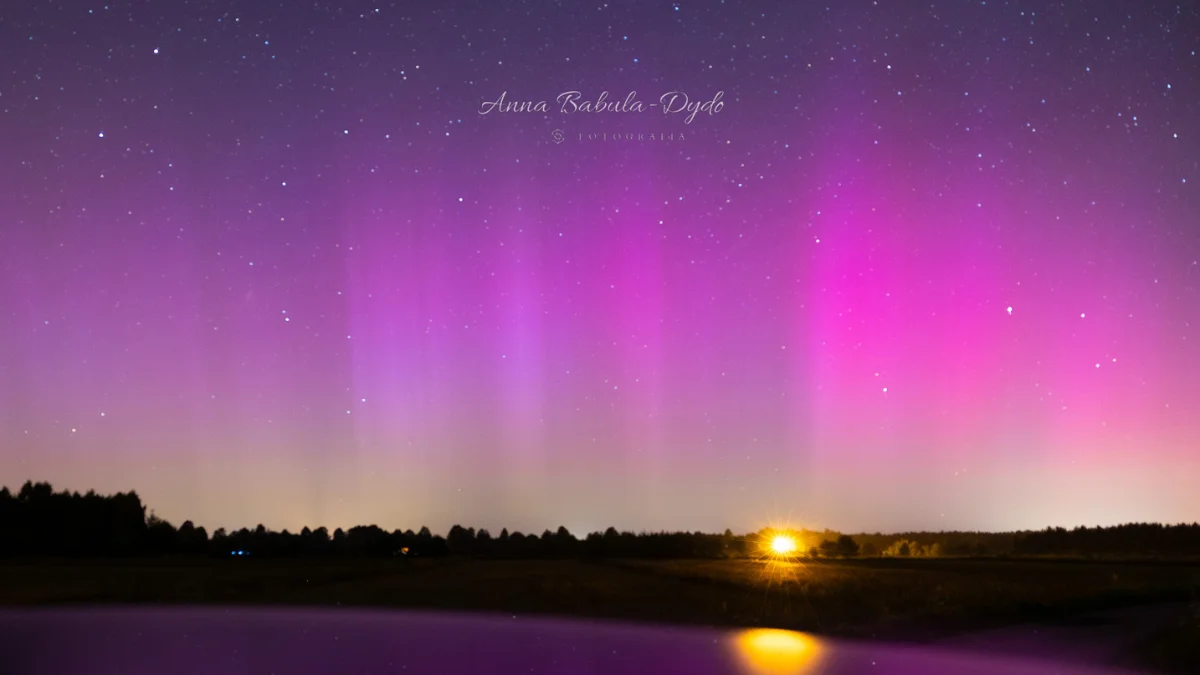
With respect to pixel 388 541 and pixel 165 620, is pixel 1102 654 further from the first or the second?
pixel 388 541

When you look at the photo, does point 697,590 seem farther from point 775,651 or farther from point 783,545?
point 783,545

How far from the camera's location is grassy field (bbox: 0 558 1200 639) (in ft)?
109

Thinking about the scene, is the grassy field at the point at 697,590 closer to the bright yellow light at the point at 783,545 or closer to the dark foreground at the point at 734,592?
the dark foreground at the point at 734,592

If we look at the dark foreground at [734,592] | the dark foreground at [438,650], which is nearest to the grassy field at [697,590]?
the dark foreground at [734,592]

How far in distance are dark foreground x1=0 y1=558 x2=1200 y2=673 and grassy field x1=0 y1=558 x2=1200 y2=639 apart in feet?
0.23

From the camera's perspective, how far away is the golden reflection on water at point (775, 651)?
846 inches

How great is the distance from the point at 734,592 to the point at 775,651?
55.6 ft

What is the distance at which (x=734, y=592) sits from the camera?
41.2 m

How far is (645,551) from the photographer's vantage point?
93.3m

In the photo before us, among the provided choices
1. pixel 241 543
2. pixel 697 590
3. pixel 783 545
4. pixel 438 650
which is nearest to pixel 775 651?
pixel 438 650

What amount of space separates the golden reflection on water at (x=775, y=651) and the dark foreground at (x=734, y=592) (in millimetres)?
1699

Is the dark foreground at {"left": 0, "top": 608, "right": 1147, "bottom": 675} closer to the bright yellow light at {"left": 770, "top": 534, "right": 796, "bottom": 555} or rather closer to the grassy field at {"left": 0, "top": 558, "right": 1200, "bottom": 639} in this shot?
the grassy field at {"left": 0, "top": 558, "right": 1200, "bottom": 639}

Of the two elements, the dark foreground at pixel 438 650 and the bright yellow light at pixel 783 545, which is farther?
the bright yellow light at pixel 783 545

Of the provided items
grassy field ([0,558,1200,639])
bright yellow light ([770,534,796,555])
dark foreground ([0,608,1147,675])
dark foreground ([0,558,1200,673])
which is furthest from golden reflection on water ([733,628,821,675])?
bright yellow light ([770,534,796,555])
